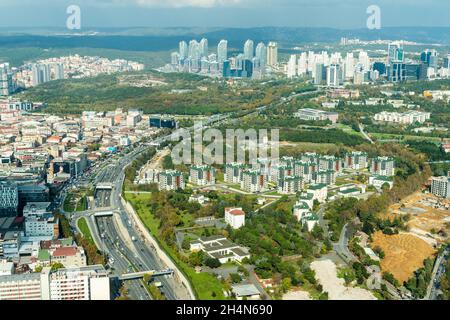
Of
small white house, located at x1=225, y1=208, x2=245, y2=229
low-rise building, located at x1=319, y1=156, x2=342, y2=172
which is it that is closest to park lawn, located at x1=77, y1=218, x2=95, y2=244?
small white house, located at x1=225, y1=208, x2=245, y2=229

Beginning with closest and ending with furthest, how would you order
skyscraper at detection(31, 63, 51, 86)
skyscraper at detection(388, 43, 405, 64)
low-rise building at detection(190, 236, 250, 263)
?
1. low-rise building at detection(190, 236, 250, 263)
2. skyscraper at detection(31, 63, 51, 86)
3. skyscraper at detection(388, 43, 405, 64)

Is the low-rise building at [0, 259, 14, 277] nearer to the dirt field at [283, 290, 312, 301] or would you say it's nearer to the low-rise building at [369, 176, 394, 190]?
the dirt field at [283, 290, 312, 301]

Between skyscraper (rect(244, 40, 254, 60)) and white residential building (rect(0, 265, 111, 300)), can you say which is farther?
skyscraper (rect(244, 40, 254, 60))

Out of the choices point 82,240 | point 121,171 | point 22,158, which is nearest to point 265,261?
point 82,240

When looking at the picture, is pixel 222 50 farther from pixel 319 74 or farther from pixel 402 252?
pixel 402 252

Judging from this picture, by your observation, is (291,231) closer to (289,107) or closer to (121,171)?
(121,171)

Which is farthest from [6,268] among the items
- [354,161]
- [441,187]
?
[354,161]

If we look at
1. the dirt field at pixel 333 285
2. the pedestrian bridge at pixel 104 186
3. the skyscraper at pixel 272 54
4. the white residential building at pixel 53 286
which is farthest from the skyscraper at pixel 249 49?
the white residential building at pixel 53 286

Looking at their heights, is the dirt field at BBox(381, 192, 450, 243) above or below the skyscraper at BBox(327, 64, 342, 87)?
below

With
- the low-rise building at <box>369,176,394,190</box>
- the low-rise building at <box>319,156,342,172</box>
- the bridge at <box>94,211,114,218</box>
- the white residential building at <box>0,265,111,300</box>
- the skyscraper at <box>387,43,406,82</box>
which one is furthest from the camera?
the skyscraper at <box>387,43,406,82</box>
